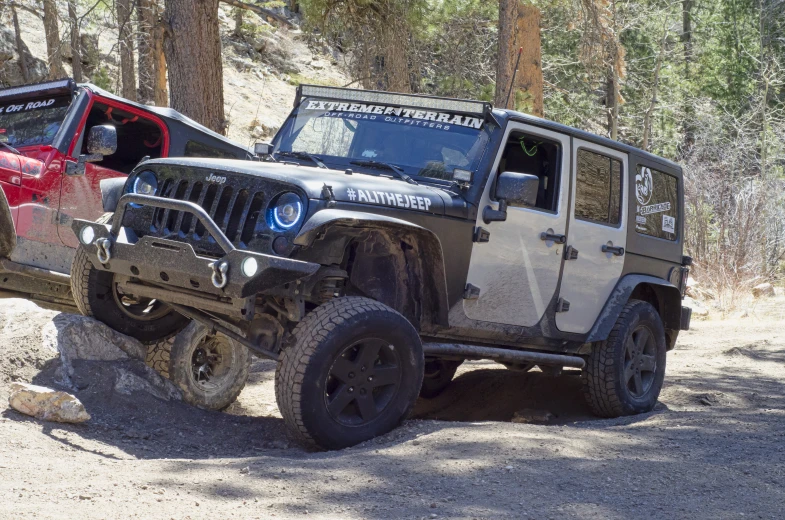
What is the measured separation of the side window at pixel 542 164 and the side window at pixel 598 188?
0.21m

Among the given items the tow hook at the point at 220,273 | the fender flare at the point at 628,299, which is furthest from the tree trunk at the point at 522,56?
the tow hook at the point at 220,273

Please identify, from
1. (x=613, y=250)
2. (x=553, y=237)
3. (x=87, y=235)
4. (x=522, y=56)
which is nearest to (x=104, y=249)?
(x=87, y=235)

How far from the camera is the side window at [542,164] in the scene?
19.6 ft

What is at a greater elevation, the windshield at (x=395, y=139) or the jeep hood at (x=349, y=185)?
the windshield at (x=395, y=139)

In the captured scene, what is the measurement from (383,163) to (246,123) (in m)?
19.0

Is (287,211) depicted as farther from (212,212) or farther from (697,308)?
(697,308)

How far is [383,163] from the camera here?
17.8 ft

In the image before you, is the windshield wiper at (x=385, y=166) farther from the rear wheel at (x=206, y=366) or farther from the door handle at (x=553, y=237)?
the rear wheel at (x=206, y=366)

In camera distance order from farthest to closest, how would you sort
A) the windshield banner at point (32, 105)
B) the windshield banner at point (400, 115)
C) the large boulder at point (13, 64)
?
the large boulder at point (13, 64)
the windshield banner at point (32, 105)
the windshield banner at point (400, 115)

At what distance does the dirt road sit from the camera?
362 cm

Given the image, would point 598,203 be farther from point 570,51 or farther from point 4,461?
point 570,51

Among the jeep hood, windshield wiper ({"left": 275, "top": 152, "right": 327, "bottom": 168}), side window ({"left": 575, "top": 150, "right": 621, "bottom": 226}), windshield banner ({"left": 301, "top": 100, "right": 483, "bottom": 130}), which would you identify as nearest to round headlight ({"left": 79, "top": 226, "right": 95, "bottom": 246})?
the jeep hood

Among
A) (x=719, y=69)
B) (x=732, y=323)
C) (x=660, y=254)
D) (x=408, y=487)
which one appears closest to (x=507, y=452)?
(x=408, y=487)

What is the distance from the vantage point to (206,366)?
19.8 ft
